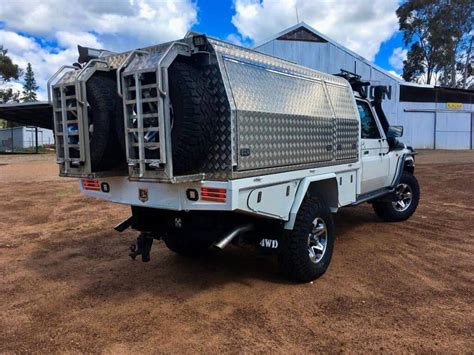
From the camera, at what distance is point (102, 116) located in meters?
3.87

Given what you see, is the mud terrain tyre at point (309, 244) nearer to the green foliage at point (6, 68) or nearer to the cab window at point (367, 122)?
the cab window at point (367, 122)

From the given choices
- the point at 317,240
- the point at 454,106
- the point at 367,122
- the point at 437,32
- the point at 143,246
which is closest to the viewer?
the point at 143,246

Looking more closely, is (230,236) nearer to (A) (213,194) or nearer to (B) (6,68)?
(A) (213,194)

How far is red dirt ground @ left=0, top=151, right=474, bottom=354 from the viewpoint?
11.5 ft

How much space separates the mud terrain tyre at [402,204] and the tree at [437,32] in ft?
123

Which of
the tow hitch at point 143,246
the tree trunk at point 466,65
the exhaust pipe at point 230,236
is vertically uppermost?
the tree trunk at point 466,65

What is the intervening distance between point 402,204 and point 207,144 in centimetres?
521

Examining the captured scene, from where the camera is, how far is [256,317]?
12.8ft

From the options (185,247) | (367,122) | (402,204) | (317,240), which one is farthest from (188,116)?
(402,204)

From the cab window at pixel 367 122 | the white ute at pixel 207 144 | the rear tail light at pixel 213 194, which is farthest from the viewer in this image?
the cab window at pixel 367 122

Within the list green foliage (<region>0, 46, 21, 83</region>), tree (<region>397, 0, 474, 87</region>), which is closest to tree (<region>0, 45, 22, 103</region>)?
green foliage (<region>0, 46, 21, 83</region>)

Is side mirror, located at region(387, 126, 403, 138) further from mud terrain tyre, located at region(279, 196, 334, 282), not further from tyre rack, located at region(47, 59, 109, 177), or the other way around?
tyre rack, located at region(47, 59, 109, 177)

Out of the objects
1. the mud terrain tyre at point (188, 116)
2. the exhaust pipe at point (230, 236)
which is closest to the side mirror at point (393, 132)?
the exhaust pipe at point (230, 236)

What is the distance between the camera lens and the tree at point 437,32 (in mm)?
39156
